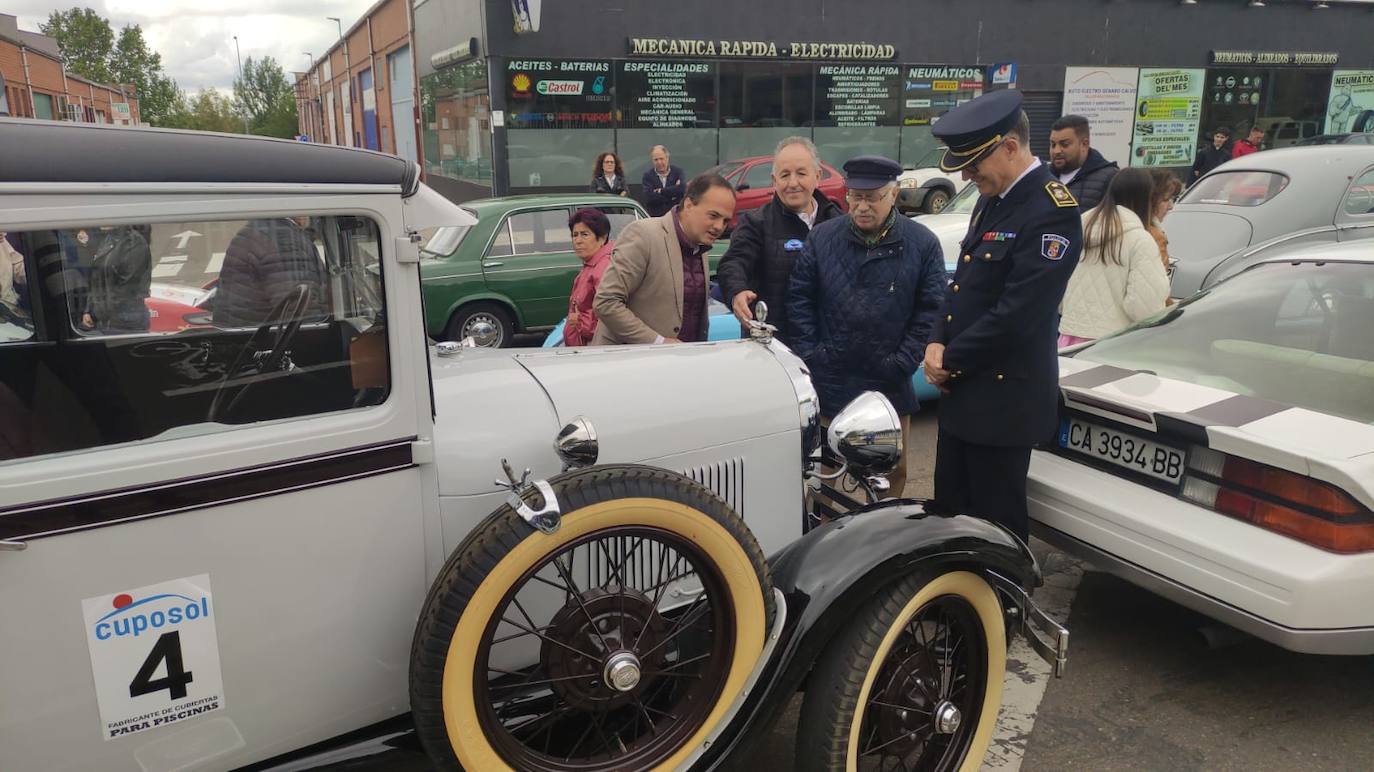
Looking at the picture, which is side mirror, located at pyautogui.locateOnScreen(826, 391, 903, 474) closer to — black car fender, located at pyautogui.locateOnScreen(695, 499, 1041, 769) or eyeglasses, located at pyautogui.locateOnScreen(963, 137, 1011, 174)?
black car fender, located at pyautogui.locateOnScreen(695, 499, 1041, 769)

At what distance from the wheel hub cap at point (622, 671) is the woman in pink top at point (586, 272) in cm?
257

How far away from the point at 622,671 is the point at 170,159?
1.38 metres

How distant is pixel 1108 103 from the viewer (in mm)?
22500

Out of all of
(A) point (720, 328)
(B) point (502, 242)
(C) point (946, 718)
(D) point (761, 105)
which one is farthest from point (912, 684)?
(D) point (761, 105)

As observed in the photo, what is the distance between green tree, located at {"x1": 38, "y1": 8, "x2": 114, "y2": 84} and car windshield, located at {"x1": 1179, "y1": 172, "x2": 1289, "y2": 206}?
40256mm

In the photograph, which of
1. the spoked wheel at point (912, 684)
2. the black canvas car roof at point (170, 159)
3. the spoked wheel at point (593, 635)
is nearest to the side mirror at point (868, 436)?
the spoked wheel at point (912, 684)

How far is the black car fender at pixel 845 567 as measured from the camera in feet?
7.29

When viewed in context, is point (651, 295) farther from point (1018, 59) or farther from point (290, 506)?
point (1018, 59)

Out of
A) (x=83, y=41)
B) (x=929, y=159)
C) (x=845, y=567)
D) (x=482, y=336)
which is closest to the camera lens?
(x=845, y=567)

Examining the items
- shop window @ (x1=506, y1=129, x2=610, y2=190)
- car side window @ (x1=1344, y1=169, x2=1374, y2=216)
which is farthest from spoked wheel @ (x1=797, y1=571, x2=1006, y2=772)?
shop window @ (x1=506, y1=129, x2=610, y2=190)

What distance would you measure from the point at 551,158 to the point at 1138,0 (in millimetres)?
14891

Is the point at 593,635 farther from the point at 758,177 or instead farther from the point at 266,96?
the point at 266,96

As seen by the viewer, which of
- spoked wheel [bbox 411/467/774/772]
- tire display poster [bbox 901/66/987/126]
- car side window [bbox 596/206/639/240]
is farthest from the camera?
tire display poster [bbox 901/66/987/126]

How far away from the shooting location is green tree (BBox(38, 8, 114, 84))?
122ft
